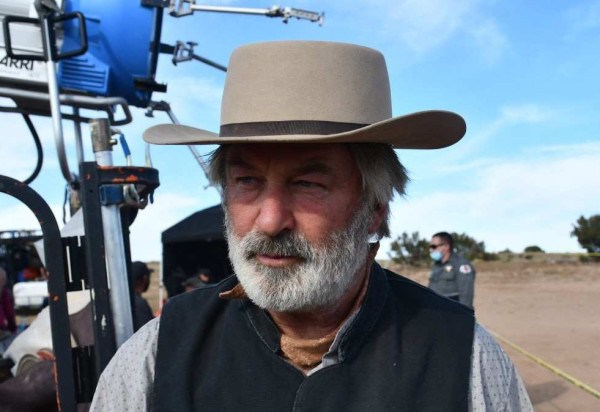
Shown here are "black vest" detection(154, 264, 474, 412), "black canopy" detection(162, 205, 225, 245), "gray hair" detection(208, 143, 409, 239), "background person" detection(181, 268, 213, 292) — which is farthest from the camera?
"black canopy" detection(162, 205, 225, 245)

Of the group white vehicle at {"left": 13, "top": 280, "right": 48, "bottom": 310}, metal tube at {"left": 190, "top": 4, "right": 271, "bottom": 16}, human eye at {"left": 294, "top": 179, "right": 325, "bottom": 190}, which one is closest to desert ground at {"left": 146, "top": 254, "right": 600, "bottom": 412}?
white vehicle at {"left": 13, "top": 280, "right": 48, "bottom": 310}

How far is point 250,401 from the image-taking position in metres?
1.64

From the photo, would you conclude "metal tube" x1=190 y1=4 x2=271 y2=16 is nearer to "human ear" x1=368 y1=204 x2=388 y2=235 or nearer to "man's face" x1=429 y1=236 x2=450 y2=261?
"human ear" x1=368 y1=204 x2=388 y2=235

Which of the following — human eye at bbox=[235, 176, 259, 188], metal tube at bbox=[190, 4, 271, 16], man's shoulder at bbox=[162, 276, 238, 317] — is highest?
metal tube at bbox=[190, 4, 271, 16]

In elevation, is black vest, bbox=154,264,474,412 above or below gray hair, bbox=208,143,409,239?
below

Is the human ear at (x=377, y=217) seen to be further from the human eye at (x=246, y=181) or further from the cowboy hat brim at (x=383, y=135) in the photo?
the human eye at (x=246, y=181)

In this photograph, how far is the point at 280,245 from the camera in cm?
168

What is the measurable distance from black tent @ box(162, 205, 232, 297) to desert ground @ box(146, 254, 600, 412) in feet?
14.4

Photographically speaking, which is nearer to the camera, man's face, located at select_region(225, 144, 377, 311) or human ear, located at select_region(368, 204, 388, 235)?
man's face, located at select_region(225, 144, 377, 311)

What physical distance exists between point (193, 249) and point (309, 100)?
8.75 metres

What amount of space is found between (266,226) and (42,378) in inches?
60.6

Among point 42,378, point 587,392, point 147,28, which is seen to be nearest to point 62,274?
point 42,378

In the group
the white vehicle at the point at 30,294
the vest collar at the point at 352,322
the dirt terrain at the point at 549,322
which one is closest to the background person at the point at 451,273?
the dirt terrain at the point at 549,322

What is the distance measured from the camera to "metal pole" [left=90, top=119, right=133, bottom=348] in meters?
2.39
